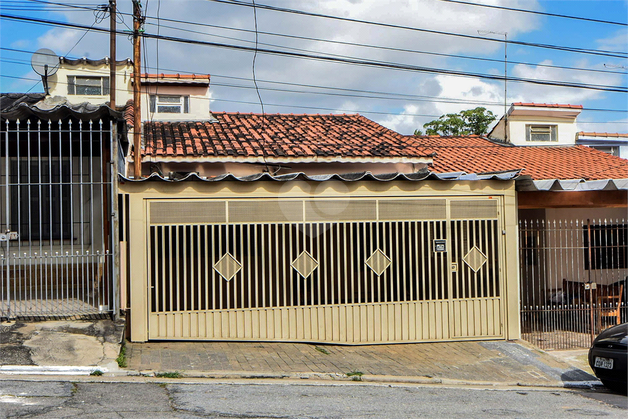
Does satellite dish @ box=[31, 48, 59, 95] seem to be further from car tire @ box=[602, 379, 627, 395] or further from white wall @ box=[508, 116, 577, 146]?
white wall @ box=[508, 116, 577, 146]

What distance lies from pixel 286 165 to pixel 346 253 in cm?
447

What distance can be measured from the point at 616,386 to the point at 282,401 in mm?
4308

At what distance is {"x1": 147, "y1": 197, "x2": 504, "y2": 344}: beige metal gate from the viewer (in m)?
8.68

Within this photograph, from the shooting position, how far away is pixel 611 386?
7.56m

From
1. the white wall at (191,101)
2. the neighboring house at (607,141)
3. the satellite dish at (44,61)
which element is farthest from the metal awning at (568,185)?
the neighboring house at (607,141)

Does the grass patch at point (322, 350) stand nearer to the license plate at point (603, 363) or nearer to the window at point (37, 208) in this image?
the license plate at point (603, 363)

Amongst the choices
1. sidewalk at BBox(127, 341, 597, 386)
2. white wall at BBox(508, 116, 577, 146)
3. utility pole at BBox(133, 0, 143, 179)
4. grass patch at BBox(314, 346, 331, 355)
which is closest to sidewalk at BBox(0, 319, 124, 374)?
sidewalk at BBox(127, 341, 597, 386)

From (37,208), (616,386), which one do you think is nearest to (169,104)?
(37,208)

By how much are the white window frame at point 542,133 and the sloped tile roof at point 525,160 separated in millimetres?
1526

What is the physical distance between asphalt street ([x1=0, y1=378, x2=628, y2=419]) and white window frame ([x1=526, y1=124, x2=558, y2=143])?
1537 cm

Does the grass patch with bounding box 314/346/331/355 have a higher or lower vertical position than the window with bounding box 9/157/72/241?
lower

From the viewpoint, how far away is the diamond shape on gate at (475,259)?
31.2 feet

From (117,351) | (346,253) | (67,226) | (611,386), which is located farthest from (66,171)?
(611,386)

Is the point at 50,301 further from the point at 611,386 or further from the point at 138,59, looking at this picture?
the point at 611,386
